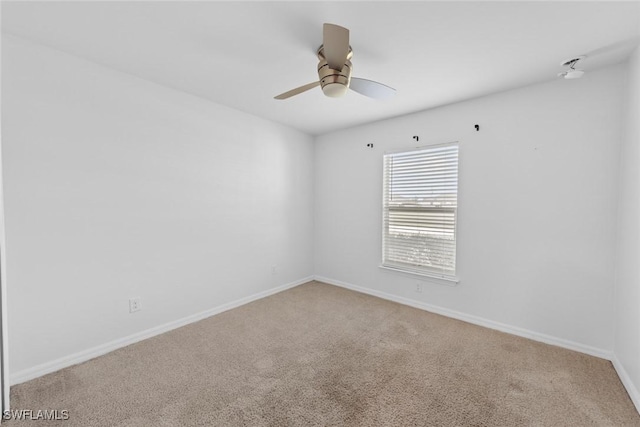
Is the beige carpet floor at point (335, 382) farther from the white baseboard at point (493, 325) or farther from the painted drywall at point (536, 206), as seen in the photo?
the painted drywall at point (536, 206)

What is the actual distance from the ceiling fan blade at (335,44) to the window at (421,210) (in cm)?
195

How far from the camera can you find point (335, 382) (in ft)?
6.35

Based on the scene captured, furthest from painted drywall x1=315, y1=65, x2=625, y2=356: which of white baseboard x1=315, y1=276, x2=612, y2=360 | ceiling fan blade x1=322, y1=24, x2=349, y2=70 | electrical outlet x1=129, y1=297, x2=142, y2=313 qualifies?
electrical outlet x1=129, y1=297, x2=142, y2=313

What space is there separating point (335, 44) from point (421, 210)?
235cm

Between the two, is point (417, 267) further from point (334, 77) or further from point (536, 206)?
point (334, 77)

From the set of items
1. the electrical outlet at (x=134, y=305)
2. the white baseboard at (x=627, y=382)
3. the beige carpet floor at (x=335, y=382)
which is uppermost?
the electrical outlet at (x=134, y=305)

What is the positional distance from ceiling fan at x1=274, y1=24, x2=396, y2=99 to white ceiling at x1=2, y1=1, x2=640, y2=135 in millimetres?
220

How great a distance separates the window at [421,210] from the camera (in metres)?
3.09

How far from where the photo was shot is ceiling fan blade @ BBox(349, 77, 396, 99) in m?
2.02

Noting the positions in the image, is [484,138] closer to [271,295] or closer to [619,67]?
[619,67]

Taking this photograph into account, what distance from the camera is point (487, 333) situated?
2674mm

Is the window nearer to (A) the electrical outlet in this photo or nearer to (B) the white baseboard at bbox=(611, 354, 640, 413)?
(B) the white baseboard at bbox=(611, 354, 640, 413)

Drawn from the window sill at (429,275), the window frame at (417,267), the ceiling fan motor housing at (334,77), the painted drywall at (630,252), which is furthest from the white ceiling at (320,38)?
the window sill at (429,275)

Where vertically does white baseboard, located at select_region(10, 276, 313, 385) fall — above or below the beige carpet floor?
above
